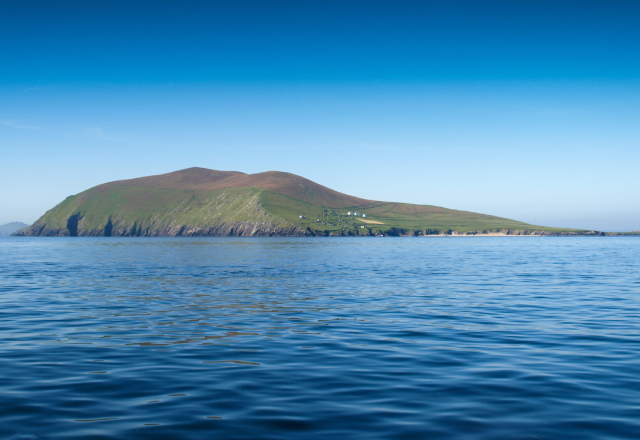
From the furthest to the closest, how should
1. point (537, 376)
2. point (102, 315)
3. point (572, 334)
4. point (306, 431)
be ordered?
point (102, 315)
point (572, 334)
point (537, 376)
point (306, 431)


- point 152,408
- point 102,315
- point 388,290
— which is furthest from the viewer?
point 388,290

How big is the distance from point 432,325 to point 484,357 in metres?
5.71

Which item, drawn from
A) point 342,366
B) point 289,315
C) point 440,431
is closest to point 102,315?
point 289,315

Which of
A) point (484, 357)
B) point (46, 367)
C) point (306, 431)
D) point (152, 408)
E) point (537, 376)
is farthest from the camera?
point (484, 357)

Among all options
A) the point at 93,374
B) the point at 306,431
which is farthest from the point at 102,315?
the point at 306,431

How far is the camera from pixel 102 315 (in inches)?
910

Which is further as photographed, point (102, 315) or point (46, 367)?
point (102, 315)

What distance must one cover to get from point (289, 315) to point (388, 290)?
12215mm

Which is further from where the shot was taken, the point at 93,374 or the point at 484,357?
the point at 484,357

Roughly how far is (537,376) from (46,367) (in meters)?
14.0

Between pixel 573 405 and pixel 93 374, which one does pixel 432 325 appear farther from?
pixel 93 374

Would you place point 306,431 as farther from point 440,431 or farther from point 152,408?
point 152,408

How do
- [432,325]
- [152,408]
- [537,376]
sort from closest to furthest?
[152,408] → [537,376] → [432,325]

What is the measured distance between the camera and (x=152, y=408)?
991cm
